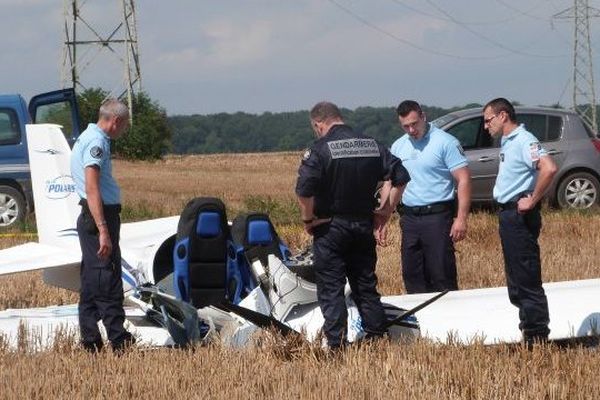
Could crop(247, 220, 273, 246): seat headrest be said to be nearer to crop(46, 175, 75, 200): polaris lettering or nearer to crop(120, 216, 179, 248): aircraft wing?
crop(120, 216, 179, 248): aircraft wing

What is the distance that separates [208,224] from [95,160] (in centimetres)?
100

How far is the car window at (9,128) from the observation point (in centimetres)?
1827

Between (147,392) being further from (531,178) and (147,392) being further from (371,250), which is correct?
(531,178)

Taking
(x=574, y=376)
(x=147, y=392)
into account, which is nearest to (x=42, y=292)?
(x=147, y=392)

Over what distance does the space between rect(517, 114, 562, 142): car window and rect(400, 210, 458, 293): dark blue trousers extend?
8.43 m

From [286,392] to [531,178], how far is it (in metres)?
2.27

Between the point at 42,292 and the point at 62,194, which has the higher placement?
the point at 62,194

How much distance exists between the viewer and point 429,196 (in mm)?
8828

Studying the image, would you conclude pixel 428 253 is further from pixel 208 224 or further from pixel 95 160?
pixel 95 160

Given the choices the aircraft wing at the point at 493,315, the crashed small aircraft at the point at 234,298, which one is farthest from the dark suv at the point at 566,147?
the aircraft wing at the point at 493,315

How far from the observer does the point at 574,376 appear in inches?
241

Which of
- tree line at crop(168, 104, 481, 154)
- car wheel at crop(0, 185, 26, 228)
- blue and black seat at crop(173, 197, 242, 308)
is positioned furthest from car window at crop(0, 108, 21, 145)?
tree line at crop(168, 104, 481, 154)

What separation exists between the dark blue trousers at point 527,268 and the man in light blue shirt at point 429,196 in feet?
4.51

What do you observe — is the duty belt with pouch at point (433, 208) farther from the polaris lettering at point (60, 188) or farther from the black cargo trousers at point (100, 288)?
the polaris lettering at point (60, 188)
